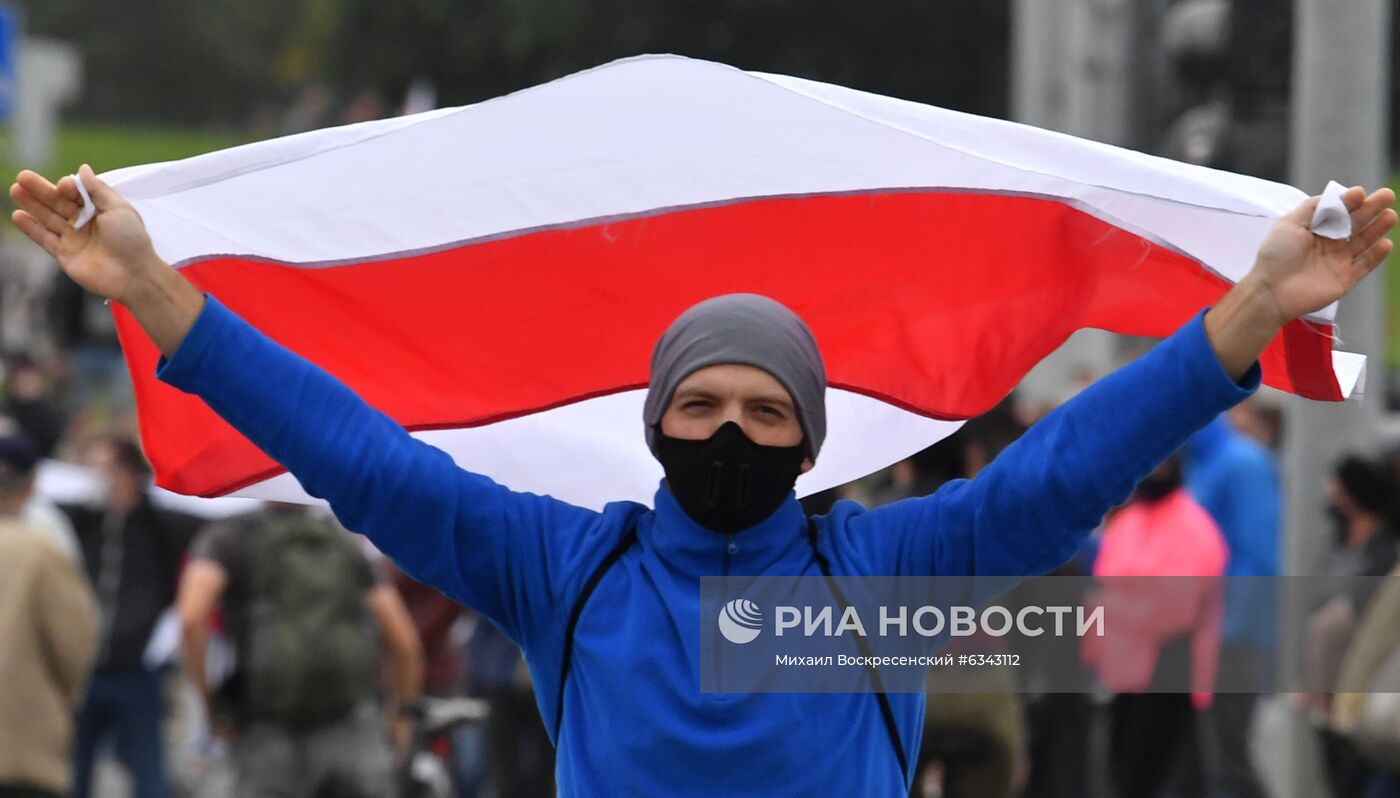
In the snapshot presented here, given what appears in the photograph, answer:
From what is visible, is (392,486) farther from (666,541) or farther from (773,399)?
(773,399)

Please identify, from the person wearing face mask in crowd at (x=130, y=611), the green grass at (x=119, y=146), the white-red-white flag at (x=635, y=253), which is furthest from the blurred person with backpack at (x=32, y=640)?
the green grass at (x=119, y=146)

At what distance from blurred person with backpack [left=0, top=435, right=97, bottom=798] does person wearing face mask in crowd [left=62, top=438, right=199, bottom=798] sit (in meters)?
1.11

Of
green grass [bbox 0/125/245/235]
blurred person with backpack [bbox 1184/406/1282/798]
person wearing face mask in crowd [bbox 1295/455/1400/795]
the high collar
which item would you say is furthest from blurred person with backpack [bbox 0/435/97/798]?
green grass [bbox 0/125/245/235]

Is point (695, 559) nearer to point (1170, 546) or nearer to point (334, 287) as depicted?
point (334, 287)

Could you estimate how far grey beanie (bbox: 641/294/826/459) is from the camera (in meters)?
3.33

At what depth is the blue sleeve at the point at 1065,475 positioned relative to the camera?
3.17 m

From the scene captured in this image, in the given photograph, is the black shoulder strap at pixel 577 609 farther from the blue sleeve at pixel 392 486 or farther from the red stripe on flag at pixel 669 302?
the red stripe on flag at pixel 669 302

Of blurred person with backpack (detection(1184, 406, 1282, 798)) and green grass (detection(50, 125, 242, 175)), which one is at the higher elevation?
green grass (detection(50, 125, 242, 175))

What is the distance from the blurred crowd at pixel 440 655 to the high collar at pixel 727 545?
A: 13.8 feet

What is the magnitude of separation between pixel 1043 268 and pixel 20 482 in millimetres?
5813

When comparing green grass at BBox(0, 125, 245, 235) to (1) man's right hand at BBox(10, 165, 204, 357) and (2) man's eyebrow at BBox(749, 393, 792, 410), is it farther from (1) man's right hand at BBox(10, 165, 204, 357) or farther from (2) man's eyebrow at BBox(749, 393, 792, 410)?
(2) man's eyebrow at BBox(749, 393, 792, 410)

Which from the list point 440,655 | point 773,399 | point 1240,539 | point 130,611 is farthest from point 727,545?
point 1240,539

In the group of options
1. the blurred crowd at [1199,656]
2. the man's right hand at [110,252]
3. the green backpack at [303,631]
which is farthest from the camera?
the green backpack at [303,631]

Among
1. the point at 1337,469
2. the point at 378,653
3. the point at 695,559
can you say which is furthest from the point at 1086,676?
the point at 695,559
